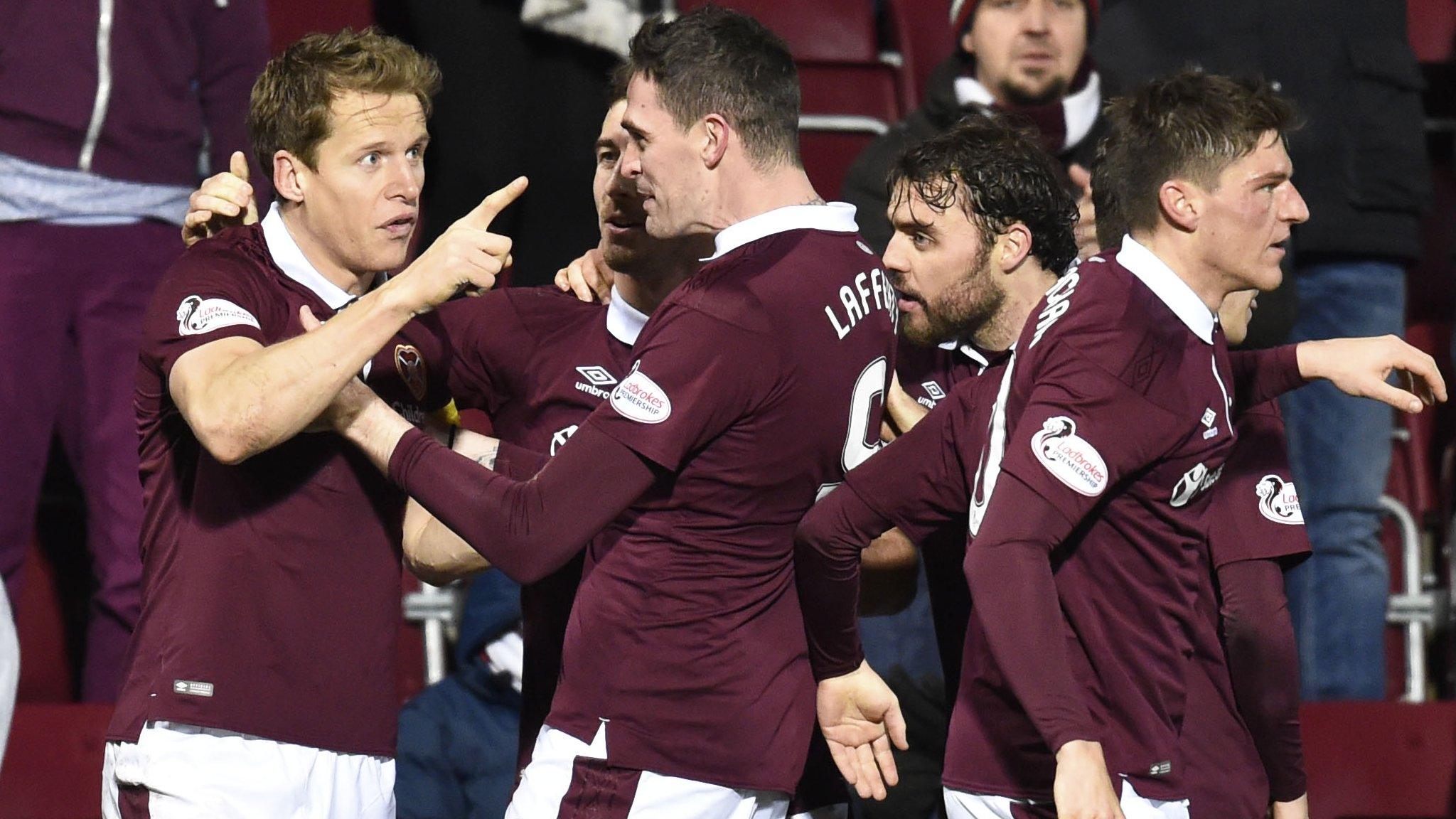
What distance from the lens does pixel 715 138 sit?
3.01 m

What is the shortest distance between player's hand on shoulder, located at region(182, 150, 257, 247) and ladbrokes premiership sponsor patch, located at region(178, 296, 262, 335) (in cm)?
28

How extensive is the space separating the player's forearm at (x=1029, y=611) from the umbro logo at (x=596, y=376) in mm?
940

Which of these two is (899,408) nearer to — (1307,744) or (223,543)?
(223,543)

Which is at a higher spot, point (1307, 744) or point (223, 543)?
point (223, 543)

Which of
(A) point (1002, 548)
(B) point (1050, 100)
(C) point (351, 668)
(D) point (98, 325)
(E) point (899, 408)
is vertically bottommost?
(C) point (351, 668)

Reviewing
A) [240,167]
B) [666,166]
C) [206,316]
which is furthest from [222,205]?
[666,166]

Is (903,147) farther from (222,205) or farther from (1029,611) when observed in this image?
(1029,611)

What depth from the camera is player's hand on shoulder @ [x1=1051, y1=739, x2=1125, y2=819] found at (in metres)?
2.51

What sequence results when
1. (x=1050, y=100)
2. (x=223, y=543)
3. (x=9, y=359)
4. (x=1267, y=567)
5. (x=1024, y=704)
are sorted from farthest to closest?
(x=1050, y=100)
(x=9, y=359)
(x=1267, y=567)
(x=223, y=543)
(x=1024, y=704)

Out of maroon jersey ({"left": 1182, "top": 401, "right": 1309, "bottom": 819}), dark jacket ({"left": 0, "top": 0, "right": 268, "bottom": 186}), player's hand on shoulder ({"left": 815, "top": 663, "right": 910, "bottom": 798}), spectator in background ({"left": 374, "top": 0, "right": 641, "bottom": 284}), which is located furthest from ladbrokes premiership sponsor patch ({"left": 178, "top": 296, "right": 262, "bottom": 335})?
spectator in background ({"left": 374, "top": 0, "right": 641, "bottom": 284})

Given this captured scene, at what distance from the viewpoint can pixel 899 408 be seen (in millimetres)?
3383

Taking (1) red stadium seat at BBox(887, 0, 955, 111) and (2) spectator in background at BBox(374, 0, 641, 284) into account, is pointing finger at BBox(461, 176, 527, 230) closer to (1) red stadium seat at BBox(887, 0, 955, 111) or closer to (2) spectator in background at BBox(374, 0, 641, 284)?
(2) spectator in background at BBox(374, 0, 641, 284)

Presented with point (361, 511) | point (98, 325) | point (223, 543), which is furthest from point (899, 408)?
point (98, 325)

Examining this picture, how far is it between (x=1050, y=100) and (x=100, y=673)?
2.97 m
